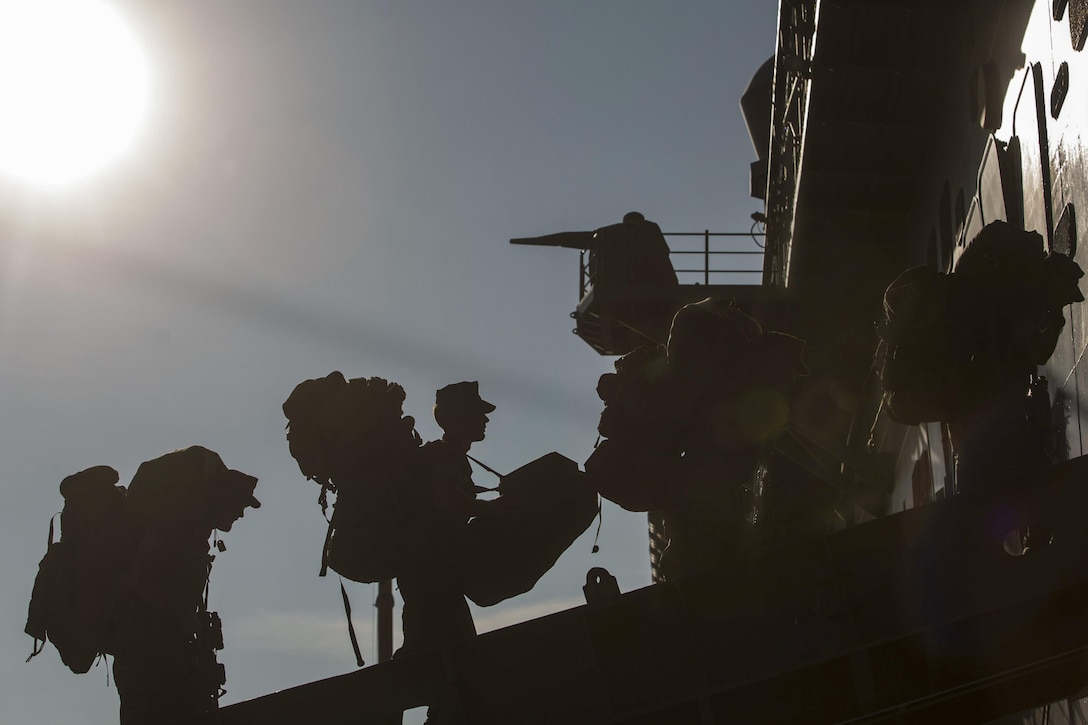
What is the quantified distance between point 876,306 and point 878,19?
266 inches

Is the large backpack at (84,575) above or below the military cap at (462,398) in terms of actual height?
Result: below

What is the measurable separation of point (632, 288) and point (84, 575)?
52.4 ft

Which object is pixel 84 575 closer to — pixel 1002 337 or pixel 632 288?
pixel 1002 337

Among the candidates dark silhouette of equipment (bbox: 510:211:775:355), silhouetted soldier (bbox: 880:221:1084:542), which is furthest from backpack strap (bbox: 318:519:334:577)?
dark silhouette of equipment (bbox: 510:211:775:355)

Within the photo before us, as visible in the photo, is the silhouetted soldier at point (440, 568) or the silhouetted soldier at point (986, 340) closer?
the silhouetted soldier at point (986, 340)

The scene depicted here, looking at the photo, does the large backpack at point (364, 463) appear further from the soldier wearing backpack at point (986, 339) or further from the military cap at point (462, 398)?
the soldier wearing backpack at point (986, 339)

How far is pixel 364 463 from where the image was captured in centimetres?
636

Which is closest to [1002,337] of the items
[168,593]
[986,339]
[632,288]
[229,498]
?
[986,339]

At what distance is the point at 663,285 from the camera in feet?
73.4

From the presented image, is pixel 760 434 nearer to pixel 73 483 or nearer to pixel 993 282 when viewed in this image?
pixel 993 282

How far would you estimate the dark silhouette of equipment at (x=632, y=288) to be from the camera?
72.3 ft

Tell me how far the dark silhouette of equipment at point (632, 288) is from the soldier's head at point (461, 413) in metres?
15.3

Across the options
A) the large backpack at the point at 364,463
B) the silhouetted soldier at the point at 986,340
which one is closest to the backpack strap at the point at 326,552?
the large backpack at the point at 364,463

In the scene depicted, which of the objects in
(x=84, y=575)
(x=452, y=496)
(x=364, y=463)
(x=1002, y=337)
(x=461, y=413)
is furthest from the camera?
(x=84, y=575)
